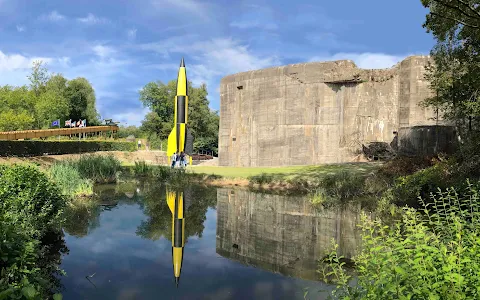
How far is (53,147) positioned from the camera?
98.6 ft

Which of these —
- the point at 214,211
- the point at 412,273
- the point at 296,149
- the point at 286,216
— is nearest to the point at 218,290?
the point at 412,273

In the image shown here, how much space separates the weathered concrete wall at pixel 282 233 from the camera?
21.1ft

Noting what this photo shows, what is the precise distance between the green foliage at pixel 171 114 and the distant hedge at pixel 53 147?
27.0ft

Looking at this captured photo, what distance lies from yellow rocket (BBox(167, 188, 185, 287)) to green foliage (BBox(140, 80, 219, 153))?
35037mm

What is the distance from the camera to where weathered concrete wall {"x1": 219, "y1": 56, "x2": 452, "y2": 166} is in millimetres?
22562

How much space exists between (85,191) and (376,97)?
1755 centimetres

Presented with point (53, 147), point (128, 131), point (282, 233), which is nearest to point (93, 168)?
point (282, 233)

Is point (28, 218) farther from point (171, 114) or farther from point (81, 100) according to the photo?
point (81, 100)

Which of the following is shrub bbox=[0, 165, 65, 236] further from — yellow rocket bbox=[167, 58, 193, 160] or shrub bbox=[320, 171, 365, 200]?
yellow rocket bbox=[167, 58, 193, 160]

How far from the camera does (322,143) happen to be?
23.5 metres

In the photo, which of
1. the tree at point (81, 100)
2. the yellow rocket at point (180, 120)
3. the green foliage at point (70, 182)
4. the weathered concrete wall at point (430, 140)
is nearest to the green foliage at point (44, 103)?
the tree at point (81, 100)

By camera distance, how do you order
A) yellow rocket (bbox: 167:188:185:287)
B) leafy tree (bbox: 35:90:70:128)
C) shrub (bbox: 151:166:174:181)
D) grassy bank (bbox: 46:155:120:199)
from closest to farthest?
yellow rocket (bbox: 167:188:185:287)
grassy bank (bbox: 46:155:120:199)
shrub (bbox: 151:166:174:181)
leafy tree (bbox: 35:90:70:128)

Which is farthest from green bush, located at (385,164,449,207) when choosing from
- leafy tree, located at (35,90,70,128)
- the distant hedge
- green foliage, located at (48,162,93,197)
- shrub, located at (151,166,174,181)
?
leafy tree, located at (35,90,70,128)

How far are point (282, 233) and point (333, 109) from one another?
53.4 ft
